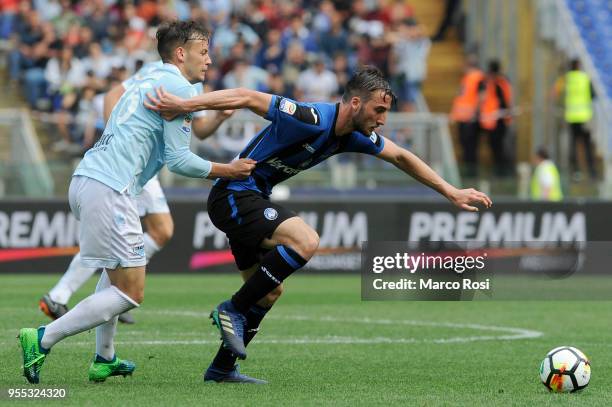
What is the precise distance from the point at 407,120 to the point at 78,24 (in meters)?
6.55

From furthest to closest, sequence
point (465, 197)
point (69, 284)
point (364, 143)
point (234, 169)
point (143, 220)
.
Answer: point (143, 220) → point (69, 284) → point (465, 197) → point (364, 143) → point (234, 169)

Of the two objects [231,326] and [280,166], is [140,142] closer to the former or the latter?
[280,166]

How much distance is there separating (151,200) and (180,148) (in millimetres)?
4427

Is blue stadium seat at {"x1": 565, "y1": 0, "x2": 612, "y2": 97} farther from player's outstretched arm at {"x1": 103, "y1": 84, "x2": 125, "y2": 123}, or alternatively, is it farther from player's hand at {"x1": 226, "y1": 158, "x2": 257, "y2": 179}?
player's hand at {"x1": 226, "y1": 158, "x2": 257, "y2": 179}

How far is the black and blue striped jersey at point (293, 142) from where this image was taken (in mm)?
8172

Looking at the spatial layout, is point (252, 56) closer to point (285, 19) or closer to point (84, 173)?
point (285, 19)

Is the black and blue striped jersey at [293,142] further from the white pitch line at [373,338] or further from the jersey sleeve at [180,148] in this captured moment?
the white pitch line at [373,338]

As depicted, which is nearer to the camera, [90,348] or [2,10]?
[90,348]

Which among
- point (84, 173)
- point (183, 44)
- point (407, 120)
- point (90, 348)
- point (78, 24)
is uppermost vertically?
point (78, 24)

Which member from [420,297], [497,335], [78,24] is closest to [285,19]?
[78,24]

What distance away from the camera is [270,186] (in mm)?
8641

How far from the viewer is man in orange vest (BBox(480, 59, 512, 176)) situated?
22.7 metres

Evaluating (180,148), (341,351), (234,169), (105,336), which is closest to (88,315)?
(105,336)

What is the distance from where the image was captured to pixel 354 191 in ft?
65.5
